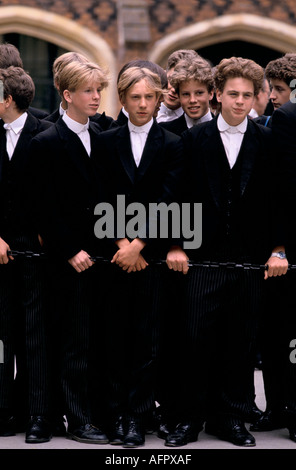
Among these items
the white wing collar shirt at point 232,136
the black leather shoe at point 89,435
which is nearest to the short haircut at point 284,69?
the white wing collar shirt at point 232,136

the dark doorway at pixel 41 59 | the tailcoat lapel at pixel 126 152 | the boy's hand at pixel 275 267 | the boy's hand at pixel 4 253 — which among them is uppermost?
the dark doorway at pixel 41 59

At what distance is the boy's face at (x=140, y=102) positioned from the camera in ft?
19.0

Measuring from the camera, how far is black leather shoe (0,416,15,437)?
586 centimetres

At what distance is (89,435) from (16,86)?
2.00 m

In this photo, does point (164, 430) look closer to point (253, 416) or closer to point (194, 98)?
point (253, 416)

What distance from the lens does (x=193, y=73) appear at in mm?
6223

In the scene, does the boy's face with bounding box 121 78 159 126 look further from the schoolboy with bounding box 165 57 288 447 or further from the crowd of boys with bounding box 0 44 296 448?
the schoolboy with bounding box 165 57 288 447

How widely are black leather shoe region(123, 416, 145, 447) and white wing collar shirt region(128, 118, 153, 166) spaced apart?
1.46 metres

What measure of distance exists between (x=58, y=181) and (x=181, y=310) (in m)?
1.01

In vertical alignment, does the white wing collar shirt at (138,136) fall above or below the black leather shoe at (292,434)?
above

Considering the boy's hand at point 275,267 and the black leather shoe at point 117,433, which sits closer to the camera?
the black leather shoe at point 117,433

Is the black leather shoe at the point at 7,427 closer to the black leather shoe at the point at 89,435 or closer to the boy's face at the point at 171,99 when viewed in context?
the black leather shoe at the point at 89,435

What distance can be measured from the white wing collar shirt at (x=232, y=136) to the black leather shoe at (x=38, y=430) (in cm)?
179

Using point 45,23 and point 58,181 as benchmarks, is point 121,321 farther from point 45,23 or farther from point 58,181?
point 45,23
